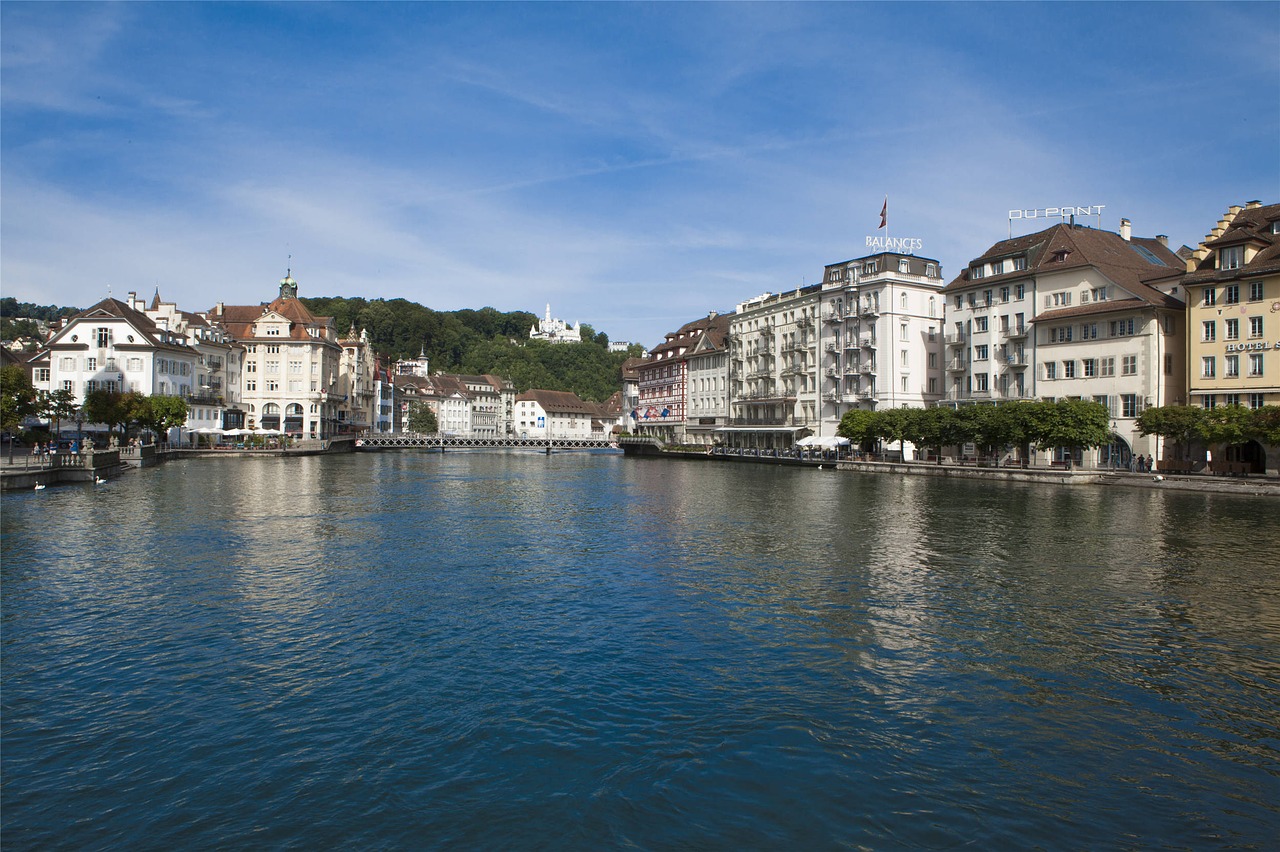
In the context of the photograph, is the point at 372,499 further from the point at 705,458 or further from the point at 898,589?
the point at 705,458

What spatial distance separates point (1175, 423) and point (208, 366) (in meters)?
104

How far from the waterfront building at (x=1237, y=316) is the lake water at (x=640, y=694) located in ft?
98.8

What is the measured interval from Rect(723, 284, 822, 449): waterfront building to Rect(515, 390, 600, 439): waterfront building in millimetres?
75020

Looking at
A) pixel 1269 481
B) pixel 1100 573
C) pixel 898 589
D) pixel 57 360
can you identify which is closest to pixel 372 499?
pixel 898 589

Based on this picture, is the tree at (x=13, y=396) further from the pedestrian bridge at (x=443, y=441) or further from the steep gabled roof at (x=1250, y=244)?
the steep gabled roof at (x=1250, y=244)

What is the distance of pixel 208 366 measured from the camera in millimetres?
107750

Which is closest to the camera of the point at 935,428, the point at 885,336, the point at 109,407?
the point at 935,428

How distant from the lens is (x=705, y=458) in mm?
103562

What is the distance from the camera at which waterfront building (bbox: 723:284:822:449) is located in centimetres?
9675

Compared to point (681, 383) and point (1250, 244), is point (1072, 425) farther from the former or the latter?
point (681, 383)

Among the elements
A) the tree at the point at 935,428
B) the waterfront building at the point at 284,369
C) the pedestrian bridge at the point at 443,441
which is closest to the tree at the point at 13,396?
the waterfront building at the point at 284,369

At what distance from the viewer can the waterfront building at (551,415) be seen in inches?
7205

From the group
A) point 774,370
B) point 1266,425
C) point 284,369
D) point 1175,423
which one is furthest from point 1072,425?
point 284,369

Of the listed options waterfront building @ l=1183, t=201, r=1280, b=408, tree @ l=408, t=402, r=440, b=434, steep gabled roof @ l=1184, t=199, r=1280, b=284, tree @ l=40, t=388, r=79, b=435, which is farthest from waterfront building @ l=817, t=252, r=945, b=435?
tree @ l=408, t=402, r=440, b=434
